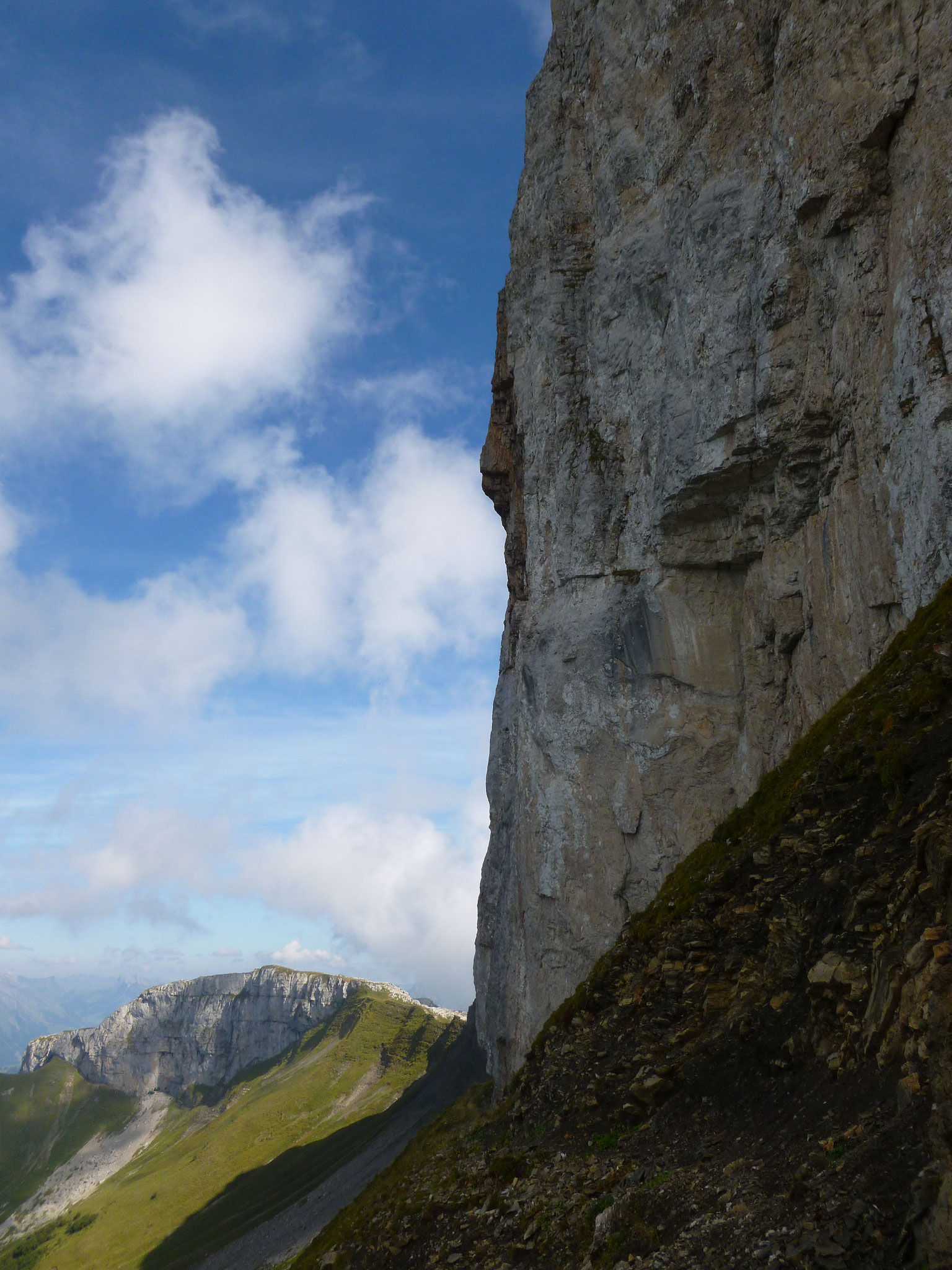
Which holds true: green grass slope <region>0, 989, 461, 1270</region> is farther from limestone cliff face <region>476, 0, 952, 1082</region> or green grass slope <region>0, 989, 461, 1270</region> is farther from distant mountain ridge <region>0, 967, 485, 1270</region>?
limestone cliff face <region>476, 0, 952, 1082</region>

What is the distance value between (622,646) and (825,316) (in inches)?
680

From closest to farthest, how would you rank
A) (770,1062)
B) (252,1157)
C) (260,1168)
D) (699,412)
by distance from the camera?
(770,1062)
(699,412)
(260,1168)
(252,1157)

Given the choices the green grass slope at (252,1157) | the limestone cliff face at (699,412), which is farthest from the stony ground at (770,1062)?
the green grass slope at (252,1157)

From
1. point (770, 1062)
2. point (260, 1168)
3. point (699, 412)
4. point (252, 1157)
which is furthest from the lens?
point (252, 1157)

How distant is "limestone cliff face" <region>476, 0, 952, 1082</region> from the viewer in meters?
23.5

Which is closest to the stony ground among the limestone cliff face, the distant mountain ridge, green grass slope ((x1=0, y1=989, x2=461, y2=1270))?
the limestone cliff face

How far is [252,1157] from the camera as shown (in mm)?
140750

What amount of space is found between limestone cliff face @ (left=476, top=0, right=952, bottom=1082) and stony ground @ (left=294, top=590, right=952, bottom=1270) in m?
9.65

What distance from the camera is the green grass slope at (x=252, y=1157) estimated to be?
10975 centimetres

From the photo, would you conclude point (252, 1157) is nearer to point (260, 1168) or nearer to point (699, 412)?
point (260, 1168)

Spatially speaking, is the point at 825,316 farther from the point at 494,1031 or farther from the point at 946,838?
the point at 494,1031

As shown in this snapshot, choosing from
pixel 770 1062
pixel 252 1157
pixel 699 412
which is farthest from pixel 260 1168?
pixel 770 1062

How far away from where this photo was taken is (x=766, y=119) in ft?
102

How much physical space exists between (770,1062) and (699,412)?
27.5 meters
